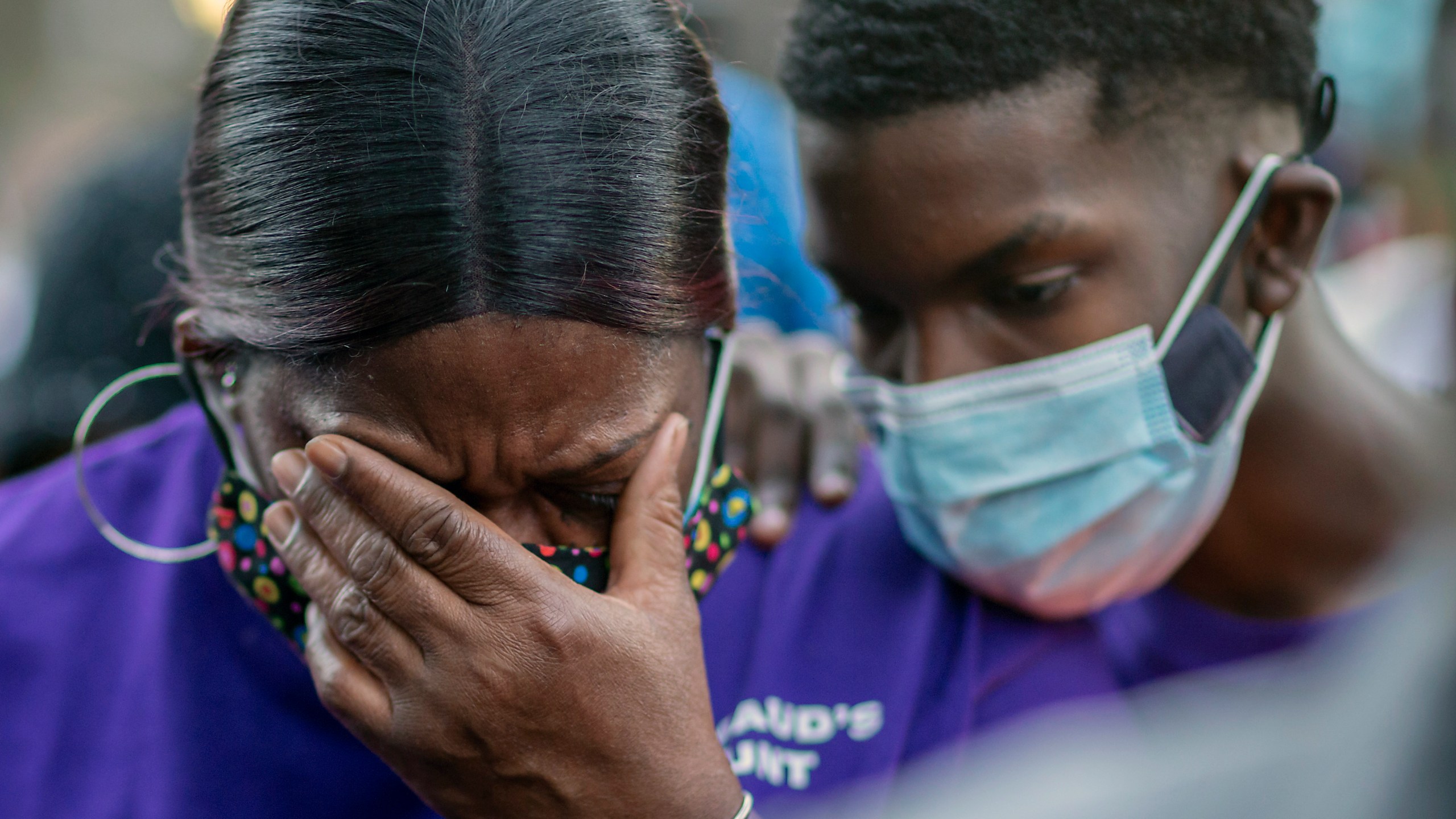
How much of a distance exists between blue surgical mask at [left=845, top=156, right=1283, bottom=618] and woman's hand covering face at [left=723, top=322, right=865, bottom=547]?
0.21 metres

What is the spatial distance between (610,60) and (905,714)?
1261mm

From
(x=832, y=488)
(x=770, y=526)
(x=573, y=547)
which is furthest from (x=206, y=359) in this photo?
(x=832, y=488)

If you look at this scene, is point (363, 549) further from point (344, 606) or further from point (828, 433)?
point (828, 433)

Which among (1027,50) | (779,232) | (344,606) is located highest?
(1027,50)

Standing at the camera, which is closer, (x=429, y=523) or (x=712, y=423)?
(x=429, y=523)

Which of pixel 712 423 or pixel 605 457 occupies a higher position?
pixel 605 457

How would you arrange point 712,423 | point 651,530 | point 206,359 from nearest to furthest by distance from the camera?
1. point 651,530
2. point 206,359
3. point 712,423

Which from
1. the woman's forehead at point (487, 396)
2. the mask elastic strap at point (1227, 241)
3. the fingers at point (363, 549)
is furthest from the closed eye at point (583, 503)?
the mask elastic strap at point (1227, 241)

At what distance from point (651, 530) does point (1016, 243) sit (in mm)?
827

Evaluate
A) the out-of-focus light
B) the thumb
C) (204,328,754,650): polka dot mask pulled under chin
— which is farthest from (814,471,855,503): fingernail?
the out-of-focus light

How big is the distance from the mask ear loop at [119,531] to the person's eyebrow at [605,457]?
28.5 inches

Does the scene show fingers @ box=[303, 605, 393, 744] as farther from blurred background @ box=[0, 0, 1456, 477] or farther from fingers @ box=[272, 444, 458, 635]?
blurred background @ box=[0, 0, 1456, 477]

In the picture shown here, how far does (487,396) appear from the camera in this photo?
1591 mm

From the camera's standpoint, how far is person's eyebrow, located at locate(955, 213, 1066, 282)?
2.02 m
